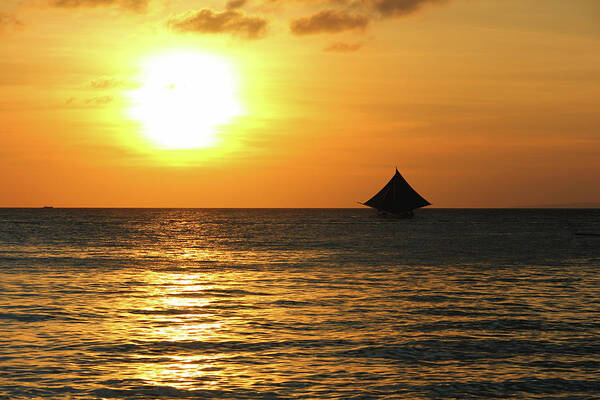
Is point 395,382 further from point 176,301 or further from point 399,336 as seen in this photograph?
point 176,301

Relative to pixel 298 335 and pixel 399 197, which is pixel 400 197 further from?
pixel 298 335

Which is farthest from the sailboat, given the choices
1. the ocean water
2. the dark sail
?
the ocean water

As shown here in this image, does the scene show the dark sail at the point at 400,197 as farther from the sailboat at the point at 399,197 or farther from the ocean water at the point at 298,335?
the ocean water at the point at 298,335

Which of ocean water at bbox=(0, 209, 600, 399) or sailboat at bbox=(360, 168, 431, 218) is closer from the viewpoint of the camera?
ocean water at bbox=(0, 209, 600, 399)

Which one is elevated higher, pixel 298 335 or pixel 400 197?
pixel 400 197

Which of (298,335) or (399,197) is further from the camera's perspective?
(399,197)

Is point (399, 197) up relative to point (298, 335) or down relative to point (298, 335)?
up

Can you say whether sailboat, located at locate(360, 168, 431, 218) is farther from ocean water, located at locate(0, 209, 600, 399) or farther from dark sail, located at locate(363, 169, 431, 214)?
ocean water, located at locate(0, 209, 600, 399)

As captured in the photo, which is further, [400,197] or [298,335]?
[400,197]

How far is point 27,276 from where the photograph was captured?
44.2 meters

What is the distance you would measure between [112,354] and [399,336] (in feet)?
31.5

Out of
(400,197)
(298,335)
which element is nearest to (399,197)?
(400,197)

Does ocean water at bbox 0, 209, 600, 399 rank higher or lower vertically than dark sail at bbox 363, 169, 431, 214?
lower

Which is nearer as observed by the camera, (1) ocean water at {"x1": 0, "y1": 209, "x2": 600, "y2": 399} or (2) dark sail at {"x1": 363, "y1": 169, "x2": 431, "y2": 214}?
(1) ocean water at {"x1": 0, "y1": 209, "x2": 600, "y2": 399}
